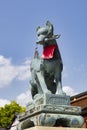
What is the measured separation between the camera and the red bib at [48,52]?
7072 mm

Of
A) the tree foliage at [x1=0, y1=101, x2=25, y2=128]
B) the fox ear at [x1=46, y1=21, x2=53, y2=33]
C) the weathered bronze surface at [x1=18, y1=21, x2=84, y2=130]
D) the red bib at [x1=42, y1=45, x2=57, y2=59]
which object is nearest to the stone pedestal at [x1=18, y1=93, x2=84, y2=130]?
the weathered bronze surface at [x1=18, y1=21, x2=84, y2=130]

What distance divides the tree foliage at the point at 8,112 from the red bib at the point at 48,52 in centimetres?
4204

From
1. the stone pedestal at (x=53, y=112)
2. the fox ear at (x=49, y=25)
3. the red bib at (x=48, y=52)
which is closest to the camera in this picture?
the stone pedestal at (x=53, y=112)

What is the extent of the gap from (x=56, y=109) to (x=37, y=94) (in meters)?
0.65

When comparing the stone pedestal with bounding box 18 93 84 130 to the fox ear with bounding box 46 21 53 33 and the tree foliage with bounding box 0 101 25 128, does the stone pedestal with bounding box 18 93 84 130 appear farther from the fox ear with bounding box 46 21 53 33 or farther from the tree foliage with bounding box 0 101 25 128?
the tree foliage with bounding box 0 101 25 128

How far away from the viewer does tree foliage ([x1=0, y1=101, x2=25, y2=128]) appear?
48.5 meters

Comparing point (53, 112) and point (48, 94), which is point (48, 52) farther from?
point (53, 112)

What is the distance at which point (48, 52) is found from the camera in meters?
7.13

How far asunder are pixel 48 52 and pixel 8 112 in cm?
4279

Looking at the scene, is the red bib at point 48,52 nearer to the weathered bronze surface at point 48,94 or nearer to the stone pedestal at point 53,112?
the weathered bronze surface at point 48,94

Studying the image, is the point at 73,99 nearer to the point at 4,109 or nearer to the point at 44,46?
the point at 4,109

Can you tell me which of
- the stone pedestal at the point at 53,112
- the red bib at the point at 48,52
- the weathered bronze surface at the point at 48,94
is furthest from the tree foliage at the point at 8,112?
the stone pedestal at the point at 53,112

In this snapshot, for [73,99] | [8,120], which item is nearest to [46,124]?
[73,99]

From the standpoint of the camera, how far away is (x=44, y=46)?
723cm
